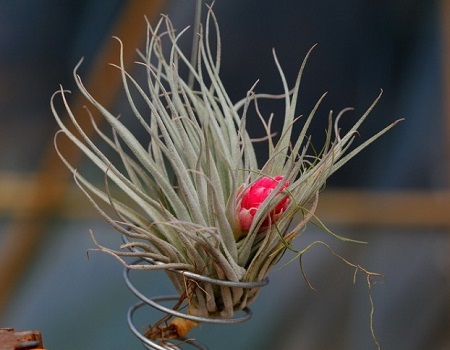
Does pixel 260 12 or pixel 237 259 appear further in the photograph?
pixel 260 12

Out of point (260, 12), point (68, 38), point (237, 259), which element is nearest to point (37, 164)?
Result: point (68, 38)

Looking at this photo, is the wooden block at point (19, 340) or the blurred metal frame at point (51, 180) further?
the blurred metal frame at point (51, 180)

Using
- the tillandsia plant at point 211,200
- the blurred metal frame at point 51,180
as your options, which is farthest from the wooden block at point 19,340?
the blurred metal frame at point 51,180

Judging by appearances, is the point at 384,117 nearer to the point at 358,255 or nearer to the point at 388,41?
the point at 388,41

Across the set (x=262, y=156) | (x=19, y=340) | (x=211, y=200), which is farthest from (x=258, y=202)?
(x=262, y=156)

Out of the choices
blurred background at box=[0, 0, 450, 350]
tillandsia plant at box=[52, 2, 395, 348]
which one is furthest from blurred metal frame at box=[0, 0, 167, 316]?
tillandsia plant at box=[52, 2, 395, 348]

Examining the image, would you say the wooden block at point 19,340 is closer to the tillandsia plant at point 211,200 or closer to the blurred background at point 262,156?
the tillandsia plant at point 211,200
